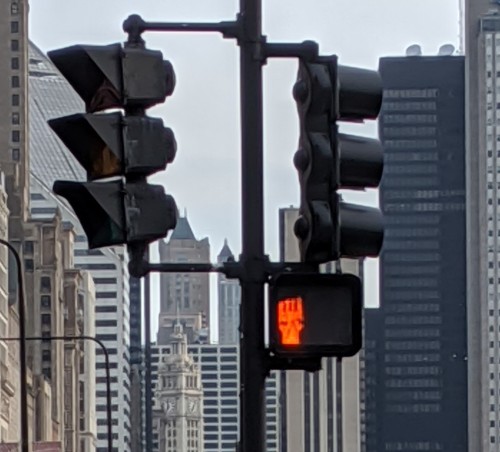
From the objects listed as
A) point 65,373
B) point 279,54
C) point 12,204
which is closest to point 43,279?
point 12,204

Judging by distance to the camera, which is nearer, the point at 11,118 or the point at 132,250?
the point at 132,250

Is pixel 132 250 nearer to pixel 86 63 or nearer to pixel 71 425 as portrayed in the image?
pixel 86 63

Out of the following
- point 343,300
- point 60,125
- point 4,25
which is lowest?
point 343,300

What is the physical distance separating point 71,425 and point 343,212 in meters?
160

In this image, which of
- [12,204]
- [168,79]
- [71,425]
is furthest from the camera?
[71,425]

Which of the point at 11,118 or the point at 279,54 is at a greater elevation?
the point at 11,118

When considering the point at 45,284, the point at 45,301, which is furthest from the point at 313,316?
the point at 45,284

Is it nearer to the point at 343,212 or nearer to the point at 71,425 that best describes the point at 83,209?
the point at 343,212

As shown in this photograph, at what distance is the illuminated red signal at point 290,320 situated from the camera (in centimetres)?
1224

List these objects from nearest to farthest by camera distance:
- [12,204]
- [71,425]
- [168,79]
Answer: [168,79], [12,204], [71,425]

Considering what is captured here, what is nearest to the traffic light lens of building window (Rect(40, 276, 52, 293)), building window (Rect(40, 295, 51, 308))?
building window (Rect(40, 295, 51, 308))

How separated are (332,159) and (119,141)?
1044mm

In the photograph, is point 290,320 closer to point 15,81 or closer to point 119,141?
point 119,141

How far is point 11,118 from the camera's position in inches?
6432
